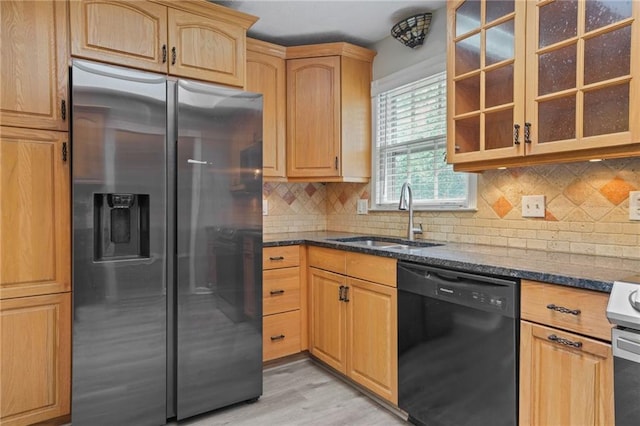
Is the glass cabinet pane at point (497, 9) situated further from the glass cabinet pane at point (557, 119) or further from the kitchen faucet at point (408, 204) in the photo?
the kitchen faucet at point (408, 204)

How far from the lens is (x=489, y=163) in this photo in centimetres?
200

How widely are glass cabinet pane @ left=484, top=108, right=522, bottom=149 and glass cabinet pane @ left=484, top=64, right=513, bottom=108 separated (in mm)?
56

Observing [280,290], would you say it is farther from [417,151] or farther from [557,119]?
[557,119]

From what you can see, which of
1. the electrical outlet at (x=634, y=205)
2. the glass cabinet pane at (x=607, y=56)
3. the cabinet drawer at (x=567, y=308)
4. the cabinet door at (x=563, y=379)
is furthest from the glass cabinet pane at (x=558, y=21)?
the cabinet door at (x=563, y=379)

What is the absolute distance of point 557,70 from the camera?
1.70 metres

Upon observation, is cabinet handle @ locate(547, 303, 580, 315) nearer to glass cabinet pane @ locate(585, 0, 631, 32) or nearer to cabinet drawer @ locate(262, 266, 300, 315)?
glass cabinet pane @ locate(585, 0, 631, 32)

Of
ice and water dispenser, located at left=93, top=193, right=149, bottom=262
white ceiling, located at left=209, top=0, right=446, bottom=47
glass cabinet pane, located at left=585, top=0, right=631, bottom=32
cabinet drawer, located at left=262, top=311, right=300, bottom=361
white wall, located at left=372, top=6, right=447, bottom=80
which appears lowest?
cabinet drawer, located at left=262, top=311, right=300, bottom=361

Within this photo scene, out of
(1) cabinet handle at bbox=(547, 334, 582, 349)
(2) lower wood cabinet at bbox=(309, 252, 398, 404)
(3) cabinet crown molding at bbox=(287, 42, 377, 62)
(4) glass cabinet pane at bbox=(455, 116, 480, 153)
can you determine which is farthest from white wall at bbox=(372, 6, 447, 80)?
(1) cabinet handle at bbox=(547, 334, 582, 349)

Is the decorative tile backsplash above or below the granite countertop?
above

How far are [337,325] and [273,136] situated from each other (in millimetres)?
1509

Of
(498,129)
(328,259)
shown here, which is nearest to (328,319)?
(328,259)

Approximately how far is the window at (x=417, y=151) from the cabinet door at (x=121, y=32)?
1680mm

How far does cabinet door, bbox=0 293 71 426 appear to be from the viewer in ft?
6.06

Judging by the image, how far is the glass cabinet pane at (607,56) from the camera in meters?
1.49
